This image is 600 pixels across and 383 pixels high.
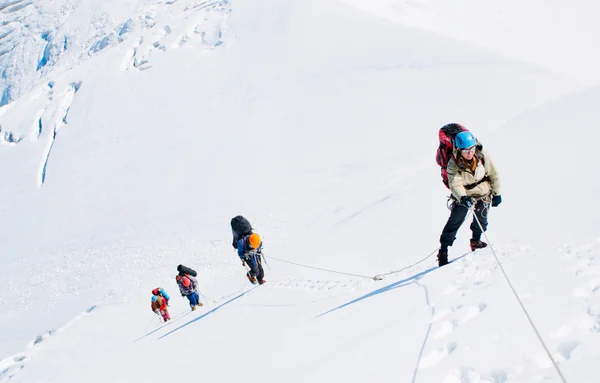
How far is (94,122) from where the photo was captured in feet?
150

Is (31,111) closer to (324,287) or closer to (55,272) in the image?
(55,272)

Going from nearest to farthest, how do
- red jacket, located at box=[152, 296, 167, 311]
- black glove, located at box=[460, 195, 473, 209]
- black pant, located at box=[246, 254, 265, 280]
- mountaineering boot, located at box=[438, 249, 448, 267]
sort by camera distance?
black glove, located at box=[460, 195, 473, 209], mountaineering boot, located at box=[438, 249, 448, 267], black pant, located at box=[246, 254, 265, 280], red jacket, located at box=[152, 296, 167, 311]

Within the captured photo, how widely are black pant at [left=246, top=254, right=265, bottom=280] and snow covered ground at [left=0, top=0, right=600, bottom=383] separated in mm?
653

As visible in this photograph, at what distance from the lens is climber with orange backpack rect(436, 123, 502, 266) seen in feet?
19.1

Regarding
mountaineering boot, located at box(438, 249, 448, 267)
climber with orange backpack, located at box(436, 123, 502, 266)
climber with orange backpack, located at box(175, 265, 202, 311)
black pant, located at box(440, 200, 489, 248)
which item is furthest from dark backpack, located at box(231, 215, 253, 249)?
climber with orange backpack, located at box(436, 123, 502, 266)

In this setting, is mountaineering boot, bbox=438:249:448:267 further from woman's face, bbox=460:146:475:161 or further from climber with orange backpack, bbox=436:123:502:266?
woman's face, bbox=460:146:475:161

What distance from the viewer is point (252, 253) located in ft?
36.5

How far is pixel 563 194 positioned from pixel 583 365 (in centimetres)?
544

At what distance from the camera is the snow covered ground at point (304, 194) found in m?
4.56

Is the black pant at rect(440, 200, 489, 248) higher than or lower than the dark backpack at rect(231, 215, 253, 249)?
lower

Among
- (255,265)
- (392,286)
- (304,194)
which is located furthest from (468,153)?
(304,194)

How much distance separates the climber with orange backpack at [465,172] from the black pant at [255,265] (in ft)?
20.0

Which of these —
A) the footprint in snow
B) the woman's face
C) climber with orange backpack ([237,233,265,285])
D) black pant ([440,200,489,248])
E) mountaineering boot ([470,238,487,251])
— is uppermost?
climber with orange backpack ([237,233,265,285])

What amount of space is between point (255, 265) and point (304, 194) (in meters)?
14.1
